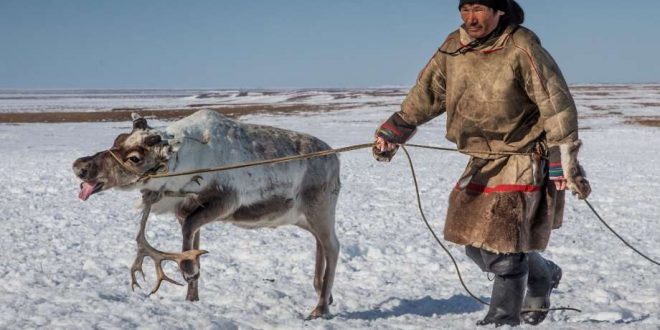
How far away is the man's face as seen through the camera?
12.9 ft

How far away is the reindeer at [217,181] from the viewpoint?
14.8 ft

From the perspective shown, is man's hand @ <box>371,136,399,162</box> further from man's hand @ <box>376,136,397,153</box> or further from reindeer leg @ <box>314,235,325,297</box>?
reindeer leg @ <box>314,235,325,297</box>

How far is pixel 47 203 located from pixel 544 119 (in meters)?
8.11

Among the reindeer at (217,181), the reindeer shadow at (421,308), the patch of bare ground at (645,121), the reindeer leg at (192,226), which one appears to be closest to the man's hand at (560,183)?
the reindeer shadow at (421,308)

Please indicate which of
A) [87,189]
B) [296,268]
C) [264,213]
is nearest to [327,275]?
[264,213]

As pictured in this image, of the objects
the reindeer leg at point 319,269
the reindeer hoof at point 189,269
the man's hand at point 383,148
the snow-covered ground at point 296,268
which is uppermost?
the man's hand at point 383,148

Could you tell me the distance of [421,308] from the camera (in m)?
5.70

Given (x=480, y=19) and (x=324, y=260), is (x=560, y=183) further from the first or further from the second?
(x=324, y=260)

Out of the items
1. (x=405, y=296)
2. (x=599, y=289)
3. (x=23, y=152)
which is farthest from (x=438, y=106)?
(x=23, y=152)

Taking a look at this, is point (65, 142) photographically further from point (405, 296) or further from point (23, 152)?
point (405, 296)

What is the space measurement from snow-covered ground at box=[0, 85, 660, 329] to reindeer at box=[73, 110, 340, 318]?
0.43m

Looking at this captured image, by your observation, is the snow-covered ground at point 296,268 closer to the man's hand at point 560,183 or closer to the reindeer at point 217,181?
the reindeer at point 217,181

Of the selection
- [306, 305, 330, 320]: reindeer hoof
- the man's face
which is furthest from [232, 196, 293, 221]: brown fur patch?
the man's face

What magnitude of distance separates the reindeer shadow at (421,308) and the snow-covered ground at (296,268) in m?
0.02
